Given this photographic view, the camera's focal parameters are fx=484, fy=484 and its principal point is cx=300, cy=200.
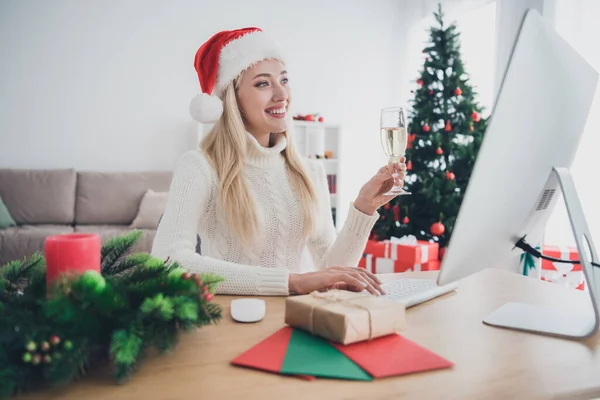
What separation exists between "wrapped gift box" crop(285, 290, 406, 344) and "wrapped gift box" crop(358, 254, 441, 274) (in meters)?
2.84

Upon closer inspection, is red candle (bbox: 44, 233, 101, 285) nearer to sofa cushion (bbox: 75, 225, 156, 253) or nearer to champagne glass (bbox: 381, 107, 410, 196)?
champagne glass (bbox: 381, 107, 410, 196)

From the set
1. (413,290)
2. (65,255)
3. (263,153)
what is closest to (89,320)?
(65,255)

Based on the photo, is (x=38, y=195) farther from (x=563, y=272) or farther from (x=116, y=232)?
(x=563, y=272)

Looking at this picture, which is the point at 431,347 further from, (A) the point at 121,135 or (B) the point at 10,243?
(A) the point at 121,135

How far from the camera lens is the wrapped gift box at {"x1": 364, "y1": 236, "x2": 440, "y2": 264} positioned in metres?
3.49

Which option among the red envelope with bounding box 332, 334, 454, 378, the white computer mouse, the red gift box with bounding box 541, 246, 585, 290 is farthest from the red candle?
the red gift box with bounding box 541, 246, 585, 290

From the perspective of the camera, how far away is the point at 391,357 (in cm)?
71

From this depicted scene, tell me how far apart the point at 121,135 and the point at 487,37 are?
11.5 feet

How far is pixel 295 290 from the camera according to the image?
44.8 inches

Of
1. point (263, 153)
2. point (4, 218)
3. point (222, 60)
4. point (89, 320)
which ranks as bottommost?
point (4, 218)

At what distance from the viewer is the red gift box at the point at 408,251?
3484 mm

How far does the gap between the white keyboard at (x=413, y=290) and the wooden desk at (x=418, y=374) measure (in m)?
0.08

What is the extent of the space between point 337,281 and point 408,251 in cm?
253

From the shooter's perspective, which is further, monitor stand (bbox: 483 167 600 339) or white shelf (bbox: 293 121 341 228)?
white shelf (bbox: 293 121 341 228)
